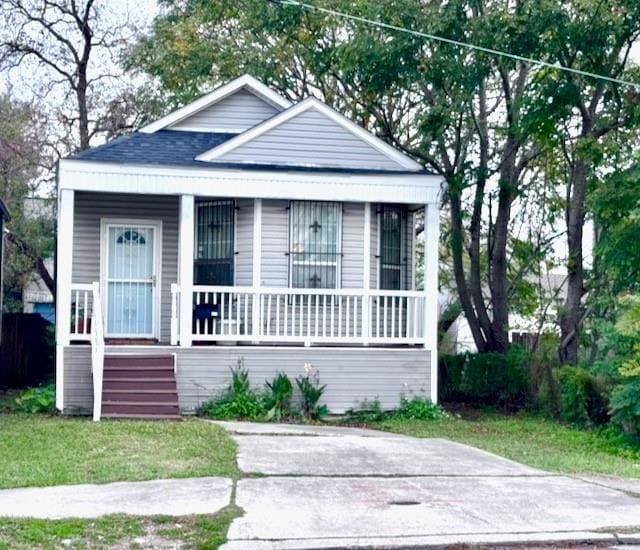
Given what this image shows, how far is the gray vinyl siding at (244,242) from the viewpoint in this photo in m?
15.6

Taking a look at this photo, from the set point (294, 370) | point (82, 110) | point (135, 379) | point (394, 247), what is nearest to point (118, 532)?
point (135, 379)

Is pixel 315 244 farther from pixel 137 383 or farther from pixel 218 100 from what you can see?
pixel 137 383

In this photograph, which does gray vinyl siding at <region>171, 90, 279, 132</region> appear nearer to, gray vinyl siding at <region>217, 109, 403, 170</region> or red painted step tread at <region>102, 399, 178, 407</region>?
gray vinyl siding at <region>217, 109, 403, 170</region>

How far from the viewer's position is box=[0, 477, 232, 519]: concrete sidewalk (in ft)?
25.0

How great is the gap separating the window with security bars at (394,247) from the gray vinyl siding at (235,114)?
10.2 feet

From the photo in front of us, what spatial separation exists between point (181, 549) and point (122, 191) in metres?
8.95

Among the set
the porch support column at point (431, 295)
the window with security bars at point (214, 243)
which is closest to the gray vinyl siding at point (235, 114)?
the window with security bars at point (214, 243)

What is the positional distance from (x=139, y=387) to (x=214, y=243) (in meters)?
3.03

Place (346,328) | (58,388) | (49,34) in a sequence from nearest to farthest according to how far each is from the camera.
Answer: (58,388) < (346,328) < (49,34)

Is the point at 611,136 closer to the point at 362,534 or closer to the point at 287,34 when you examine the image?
the point at 287,34

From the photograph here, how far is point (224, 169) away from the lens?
1502 cm

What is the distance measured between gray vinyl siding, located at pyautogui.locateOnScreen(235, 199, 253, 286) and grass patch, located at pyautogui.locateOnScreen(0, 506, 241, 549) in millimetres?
8308

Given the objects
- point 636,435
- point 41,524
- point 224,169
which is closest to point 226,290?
point 224,169

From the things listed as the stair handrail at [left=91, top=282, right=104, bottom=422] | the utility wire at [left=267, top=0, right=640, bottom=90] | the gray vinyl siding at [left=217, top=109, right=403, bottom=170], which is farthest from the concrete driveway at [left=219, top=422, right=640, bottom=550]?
the utility wire at [left=267, top=0, right=640, bottom=90]
